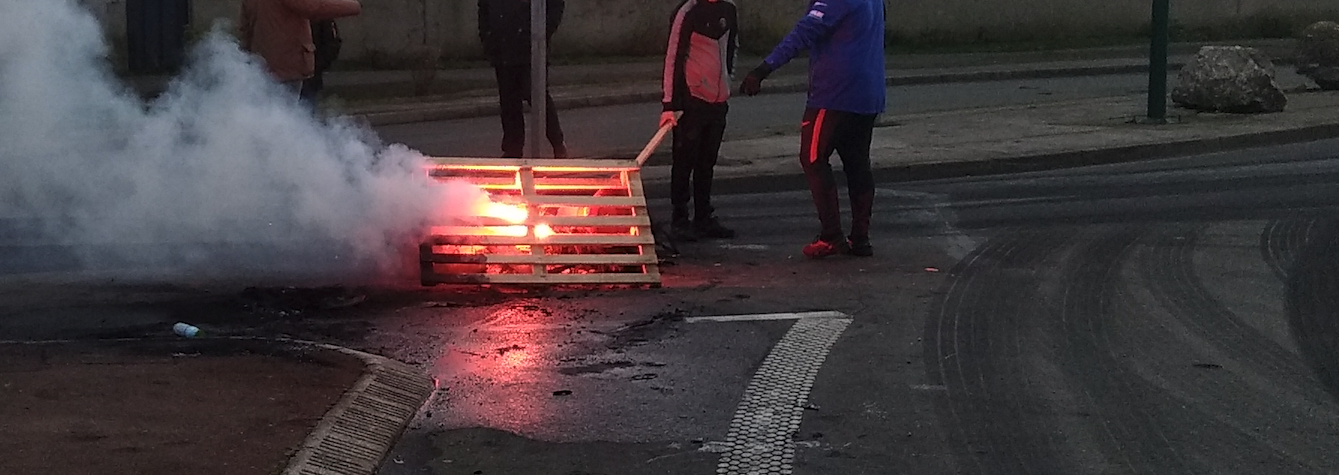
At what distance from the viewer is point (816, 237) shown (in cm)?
948

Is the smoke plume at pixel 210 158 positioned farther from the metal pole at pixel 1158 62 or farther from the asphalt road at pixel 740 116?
the metal pole at pixel 1158 62

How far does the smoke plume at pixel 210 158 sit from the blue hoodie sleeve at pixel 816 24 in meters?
1.89

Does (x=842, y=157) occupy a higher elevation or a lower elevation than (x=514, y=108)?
lower

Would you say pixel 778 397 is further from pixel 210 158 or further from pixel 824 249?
pixel 210 158

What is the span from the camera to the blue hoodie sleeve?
845cm

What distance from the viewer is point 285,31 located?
9.57 meters

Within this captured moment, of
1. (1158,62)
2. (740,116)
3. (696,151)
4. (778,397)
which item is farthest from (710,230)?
(740,116)

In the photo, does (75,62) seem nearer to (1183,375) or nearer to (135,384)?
(135,384)

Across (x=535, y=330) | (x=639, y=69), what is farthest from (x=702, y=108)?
(x=639, y=69)

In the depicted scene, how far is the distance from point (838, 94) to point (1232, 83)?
898 centimetres

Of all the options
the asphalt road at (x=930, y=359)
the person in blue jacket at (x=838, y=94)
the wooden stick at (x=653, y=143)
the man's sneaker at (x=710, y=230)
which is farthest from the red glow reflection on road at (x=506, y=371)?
the man's sneaker at (x=710, y=230)

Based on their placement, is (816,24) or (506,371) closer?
(506,371)

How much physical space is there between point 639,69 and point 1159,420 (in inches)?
757

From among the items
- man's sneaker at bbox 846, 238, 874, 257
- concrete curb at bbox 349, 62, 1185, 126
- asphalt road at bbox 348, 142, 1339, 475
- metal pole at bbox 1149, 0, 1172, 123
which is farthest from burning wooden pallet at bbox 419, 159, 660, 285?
metal pole at bbox 1149, 0, 1172, 123
